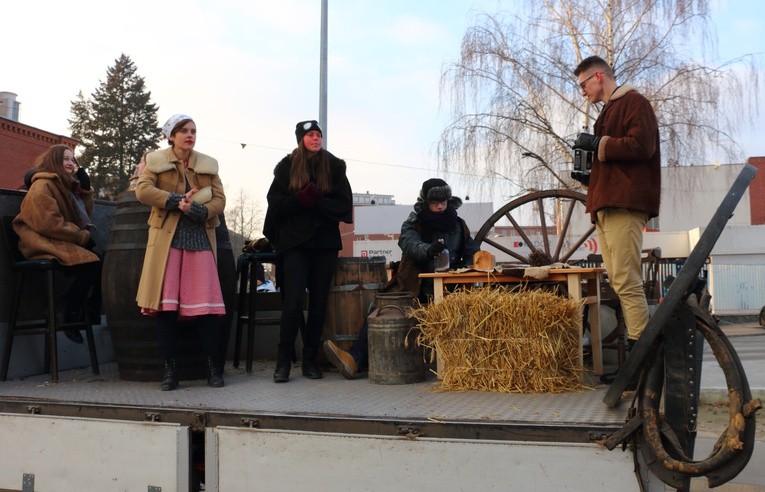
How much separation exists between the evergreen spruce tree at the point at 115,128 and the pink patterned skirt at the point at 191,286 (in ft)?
137

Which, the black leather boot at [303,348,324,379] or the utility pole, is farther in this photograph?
the utility pole

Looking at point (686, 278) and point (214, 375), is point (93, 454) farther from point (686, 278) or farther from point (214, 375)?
point (686, 278)

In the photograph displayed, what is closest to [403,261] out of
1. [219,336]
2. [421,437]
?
[219,336]

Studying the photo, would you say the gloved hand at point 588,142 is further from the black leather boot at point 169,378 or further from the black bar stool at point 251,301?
the black leather boot at point 169,378

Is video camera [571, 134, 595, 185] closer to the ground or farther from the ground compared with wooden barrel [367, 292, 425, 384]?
farther from the ground

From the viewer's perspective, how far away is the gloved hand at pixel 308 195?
4.53 meters

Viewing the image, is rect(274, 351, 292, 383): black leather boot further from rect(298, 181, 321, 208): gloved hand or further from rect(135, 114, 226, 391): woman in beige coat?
rect(298, 181, 321, 208): gloved hand

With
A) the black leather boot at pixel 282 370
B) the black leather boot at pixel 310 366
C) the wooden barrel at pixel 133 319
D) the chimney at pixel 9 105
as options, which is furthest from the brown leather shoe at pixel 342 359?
the chimney at pixel 9 105

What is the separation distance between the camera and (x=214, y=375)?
13.8 feet

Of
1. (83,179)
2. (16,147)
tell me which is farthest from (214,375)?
(16,147)

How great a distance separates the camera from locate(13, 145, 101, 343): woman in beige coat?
4465 mm

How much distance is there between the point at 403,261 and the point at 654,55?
1765 centimetres

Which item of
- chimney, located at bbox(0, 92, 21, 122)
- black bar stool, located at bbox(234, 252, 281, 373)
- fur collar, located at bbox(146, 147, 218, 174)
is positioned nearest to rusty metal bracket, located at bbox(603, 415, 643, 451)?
black bar stool, located at bbox(234, 252, 281, 373)

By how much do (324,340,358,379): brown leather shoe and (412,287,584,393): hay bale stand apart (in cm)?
71
